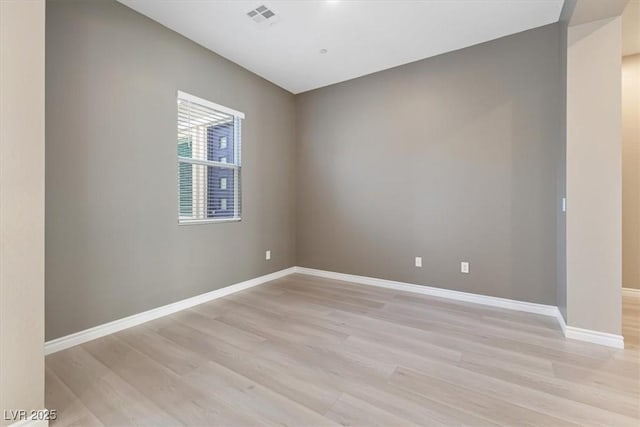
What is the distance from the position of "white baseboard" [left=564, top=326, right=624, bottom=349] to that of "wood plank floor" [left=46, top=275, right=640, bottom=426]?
0.07 metres

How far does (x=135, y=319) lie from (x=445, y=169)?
3545 millimetres

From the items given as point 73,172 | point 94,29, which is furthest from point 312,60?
point 73,172

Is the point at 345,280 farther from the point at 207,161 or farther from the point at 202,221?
the point at 207,161

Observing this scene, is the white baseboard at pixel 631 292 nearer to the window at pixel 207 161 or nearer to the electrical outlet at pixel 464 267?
the electrical outlet at pixel 464 267

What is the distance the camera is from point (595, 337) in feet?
6.99

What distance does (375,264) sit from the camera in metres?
3.70

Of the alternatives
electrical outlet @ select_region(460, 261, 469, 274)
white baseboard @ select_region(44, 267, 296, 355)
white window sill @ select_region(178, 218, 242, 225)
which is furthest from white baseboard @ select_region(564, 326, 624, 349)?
white window sill @ select_region(178, 218, 242, 225)

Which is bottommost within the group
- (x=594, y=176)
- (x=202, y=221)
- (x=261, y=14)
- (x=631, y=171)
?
(x=202, y=221)

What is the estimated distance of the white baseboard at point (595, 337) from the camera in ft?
6.77

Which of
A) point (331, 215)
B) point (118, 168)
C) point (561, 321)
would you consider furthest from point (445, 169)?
point (118, 168)

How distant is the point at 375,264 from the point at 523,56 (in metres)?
2.79

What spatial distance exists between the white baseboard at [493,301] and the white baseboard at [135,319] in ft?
3.93
